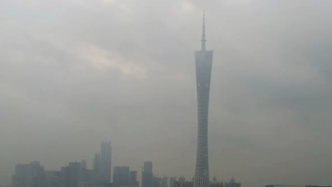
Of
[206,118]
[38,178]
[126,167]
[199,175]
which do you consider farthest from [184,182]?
[38,178]

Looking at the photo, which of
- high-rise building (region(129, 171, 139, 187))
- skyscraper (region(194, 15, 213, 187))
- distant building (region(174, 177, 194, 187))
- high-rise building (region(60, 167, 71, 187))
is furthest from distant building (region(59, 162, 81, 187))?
skyscraper (region(194, 15, 213, 187))

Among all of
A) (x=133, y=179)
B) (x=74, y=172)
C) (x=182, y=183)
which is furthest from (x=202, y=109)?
(x=74, y=172)

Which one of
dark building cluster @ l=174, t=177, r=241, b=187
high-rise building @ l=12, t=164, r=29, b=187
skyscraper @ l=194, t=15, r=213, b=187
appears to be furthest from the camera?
skyscraper @ l=194, t=15, r=213, b=187

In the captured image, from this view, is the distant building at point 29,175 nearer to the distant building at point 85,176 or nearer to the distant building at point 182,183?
the distant building at point 85,176

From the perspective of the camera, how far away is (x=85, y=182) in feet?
103

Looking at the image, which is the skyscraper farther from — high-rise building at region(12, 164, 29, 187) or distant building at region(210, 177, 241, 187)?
high-rise building at region(12, 164, 29, 187)

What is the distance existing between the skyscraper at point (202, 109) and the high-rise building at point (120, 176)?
18.3 ft

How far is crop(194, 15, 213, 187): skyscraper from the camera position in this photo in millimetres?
35594

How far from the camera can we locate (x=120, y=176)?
104 ft

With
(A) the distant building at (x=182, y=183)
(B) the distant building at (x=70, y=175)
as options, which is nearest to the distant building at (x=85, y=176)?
(B) the distant building at (x=70, y=175)

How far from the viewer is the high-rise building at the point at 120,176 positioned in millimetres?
31216

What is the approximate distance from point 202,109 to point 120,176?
Answer: 23.7 feet

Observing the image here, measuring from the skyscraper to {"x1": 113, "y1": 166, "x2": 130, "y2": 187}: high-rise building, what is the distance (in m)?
5.59

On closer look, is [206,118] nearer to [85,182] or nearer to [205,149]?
[205,149]
